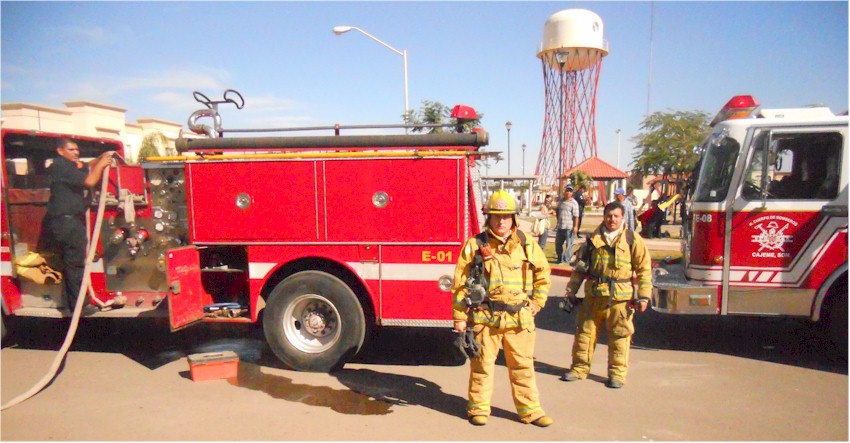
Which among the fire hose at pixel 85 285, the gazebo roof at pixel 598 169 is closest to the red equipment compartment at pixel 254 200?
the fire hose at pixel 85 285

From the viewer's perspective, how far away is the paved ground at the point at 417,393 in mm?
4047

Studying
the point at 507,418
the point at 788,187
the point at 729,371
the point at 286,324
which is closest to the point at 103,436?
the point at 286,324

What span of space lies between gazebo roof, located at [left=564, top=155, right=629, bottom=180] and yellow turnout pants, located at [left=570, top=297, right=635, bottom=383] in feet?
131

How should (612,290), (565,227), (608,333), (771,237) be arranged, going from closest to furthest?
(612,290)
(608,333)
(771,237)
(565,227)

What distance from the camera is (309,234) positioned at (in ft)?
17.2

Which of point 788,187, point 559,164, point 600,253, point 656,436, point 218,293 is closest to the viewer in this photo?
point 656,436

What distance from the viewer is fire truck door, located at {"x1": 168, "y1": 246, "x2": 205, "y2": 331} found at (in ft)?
16.5

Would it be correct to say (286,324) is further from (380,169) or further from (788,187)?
(788,187)

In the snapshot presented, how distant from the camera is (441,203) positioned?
5051mm

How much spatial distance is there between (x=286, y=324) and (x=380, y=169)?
1803mm

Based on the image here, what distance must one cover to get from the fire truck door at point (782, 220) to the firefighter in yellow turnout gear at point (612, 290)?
1221 mm

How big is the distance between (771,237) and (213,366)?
547 centimetres

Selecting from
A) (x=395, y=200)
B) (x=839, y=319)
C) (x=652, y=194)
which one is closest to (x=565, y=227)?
(x=652, y=194)

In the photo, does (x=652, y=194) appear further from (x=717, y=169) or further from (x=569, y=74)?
(x=569, y=74)
